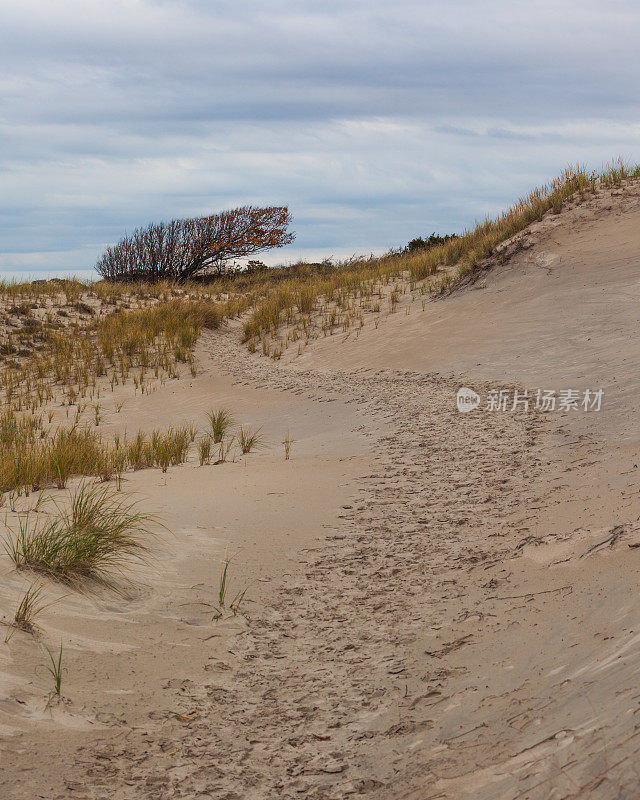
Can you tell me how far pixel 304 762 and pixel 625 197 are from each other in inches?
611

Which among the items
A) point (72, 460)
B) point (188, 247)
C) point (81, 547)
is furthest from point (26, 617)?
point (188, 247)

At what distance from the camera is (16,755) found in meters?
2.79

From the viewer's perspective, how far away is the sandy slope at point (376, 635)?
2590 millimetres

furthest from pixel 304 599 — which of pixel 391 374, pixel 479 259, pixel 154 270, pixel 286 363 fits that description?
pixel 154 270

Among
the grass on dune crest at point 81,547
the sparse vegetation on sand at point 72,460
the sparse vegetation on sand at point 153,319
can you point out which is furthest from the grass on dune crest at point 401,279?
the grass on dune crest at point 81,547

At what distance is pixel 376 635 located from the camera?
3.89 m

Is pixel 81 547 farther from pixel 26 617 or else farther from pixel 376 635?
pixel 376 635

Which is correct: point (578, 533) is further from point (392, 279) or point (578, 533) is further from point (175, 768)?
point (392, 279)

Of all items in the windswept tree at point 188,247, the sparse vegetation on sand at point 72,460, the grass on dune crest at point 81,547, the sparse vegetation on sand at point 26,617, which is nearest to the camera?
the sparse vegetation on sand at point 26,617

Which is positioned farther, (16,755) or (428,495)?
(428,495)

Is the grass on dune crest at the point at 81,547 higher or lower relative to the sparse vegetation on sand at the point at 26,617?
higher

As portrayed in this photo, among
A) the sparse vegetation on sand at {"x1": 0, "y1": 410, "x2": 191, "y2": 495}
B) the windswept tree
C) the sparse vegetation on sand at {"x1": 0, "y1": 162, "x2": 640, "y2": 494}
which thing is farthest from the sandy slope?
the windswept tree

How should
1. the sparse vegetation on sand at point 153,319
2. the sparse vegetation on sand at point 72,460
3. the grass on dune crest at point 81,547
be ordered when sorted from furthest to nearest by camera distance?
the sparse vegetation on sand at point 153,319 → the sparse vegetation on sand at point 72,460 → the grass on dune crest at point 81,547

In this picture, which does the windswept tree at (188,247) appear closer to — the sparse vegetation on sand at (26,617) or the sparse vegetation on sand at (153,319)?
the sparse vegetation on sand at (153,319)
